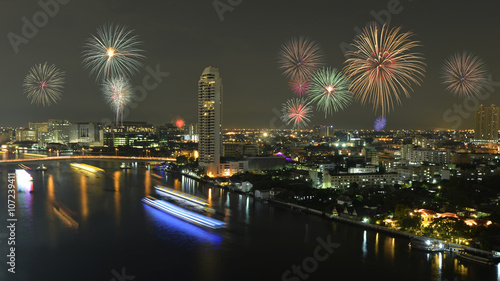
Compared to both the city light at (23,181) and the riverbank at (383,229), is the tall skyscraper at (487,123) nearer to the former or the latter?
the riverbank at (383,229)

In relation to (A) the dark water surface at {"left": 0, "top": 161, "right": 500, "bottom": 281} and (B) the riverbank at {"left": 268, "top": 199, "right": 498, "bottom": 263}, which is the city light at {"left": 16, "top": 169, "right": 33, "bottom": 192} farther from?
(B) the riverbank at {"left": 268, "top": 199, "right": 498, "bottom": 263}

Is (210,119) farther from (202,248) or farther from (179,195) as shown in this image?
(202,248)

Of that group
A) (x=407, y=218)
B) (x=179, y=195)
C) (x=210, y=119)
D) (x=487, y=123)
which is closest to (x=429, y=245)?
(x=407, y=218)

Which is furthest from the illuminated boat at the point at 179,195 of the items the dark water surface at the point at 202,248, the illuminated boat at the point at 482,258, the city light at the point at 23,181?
the illuminated boat at the point at 482,258

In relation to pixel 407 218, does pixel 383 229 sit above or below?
below

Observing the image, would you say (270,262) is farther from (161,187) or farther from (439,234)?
(161,187)

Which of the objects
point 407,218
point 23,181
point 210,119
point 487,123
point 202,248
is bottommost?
point 202,248
